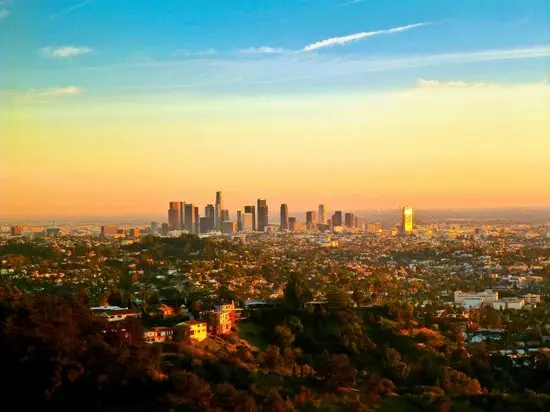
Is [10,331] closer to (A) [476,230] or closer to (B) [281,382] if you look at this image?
(B) [281,382]

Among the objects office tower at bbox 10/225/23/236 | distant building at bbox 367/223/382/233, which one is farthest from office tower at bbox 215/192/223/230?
office tower at bbox 10/225/23/236

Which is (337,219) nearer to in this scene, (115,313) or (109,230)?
(109,230)

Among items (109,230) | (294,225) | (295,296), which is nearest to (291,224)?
(294,225)

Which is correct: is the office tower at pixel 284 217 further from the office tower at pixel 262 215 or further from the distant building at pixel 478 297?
the distant building at pixel 478 297

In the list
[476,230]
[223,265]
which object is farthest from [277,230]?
[223,265]

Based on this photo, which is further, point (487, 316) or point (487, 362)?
point (487, 316)

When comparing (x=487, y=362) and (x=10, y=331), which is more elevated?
(x=10, y=331)

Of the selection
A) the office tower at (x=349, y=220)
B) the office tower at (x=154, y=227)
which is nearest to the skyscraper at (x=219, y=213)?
the office tower at (x=154, y=227)
